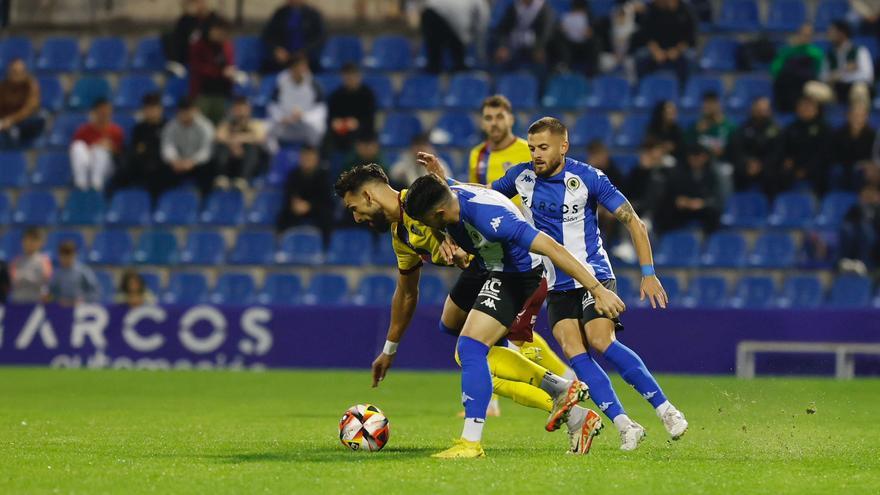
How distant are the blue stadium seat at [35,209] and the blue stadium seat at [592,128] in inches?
294

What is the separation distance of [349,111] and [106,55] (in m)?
5.16

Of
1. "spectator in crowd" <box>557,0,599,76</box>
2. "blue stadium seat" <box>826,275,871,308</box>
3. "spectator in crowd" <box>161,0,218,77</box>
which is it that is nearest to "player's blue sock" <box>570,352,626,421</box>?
"blue stadium seat" <box>826,275,871,308</box>

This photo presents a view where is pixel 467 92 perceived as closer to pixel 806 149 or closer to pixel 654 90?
pixel 654 90

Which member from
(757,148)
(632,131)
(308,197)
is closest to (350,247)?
(308,197)

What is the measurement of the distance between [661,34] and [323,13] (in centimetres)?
538

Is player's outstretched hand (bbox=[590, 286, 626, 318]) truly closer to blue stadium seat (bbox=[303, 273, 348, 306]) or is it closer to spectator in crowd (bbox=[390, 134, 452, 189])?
spectator in crowd (bbox=[390, 134, 452, 189])

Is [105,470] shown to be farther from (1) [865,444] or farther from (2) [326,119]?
(2) [326,119]

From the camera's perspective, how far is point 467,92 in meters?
21.9

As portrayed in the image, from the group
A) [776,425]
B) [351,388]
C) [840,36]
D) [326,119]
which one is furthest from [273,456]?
[840,36]

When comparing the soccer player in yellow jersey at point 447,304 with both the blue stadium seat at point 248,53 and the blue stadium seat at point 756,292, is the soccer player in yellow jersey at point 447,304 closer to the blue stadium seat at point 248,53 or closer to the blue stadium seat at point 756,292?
the blue stadium seat at point 756,292

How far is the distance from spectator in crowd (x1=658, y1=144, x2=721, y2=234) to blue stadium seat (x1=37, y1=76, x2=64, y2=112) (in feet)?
32.1

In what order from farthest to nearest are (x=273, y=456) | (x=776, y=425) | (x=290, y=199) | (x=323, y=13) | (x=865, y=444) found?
1. (x=323, y=13)
2. (x=290, y=199)
3. (x=776, y=425)
4. (x=865, y=444)
5. (x=273, y=456)

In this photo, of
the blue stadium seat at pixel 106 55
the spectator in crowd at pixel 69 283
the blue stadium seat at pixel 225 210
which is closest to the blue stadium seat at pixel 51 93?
the blue stadium seat at pixel 106 55

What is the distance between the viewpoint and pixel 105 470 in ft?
26.3
